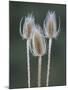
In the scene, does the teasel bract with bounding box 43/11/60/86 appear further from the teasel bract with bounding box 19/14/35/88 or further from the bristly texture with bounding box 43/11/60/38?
the teasel bract with bounding box 19/14/35/88

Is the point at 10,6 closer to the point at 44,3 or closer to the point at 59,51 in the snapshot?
the point at 44,3

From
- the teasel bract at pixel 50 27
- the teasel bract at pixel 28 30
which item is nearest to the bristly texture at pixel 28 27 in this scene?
the teasel bract at pixel 28 30

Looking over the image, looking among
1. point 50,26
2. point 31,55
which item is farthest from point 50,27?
point 31,55

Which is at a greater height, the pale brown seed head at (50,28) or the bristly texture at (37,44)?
the pale brown seed head at (50,28)

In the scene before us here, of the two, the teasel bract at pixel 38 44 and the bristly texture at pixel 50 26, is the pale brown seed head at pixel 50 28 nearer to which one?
the bristly texture at pixel 50 26

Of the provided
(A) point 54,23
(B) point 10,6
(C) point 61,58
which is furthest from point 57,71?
(B) point 10,6

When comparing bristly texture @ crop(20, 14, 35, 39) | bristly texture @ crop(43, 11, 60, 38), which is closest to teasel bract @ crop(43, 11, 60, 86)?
bristly texture @ crop(43, 11, 60, 38)
